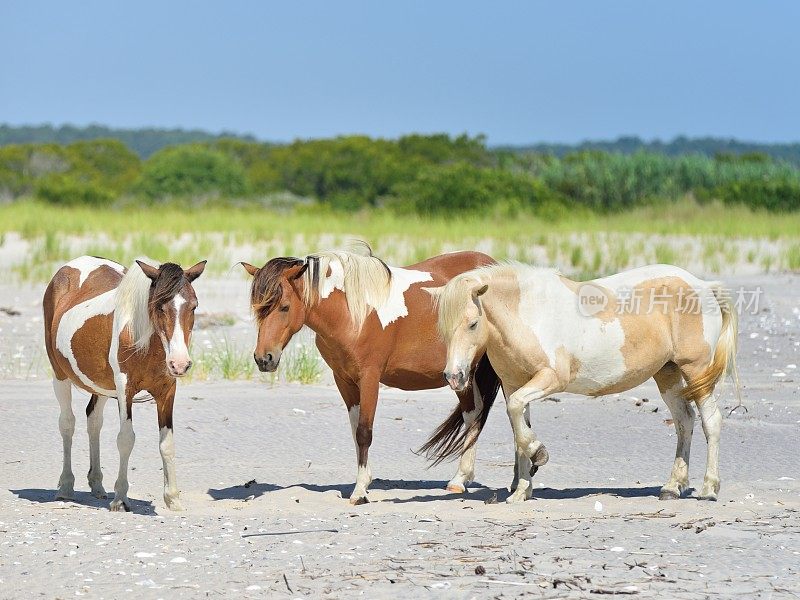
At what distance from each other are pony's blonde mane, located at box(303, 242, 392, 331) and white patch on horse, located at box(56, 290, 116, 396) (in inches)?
51.0

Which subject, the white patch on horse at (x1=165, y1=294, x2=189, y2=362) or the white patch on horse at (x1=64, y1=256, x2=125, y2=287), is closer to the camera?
the white patch on horse at (x1=165, y1=294, x2=189, y2=362)

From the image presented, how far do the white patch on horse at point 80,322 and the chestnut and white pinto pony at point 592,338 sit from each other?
217 centimetres

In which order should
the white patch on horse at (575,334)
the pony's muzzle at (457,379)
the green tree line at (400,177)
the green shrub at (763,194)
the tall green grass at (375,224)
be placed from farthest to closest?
1. the green tree line at (400,177)
2. the green shrub at (763,194)
3. the tall green grass at (375,224)
4. the white patch on horse at (575,334)
5. the pony's muzzle at (457,379)

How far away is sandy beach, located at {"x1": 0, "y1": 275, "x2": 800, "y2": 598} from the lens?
18.2ft

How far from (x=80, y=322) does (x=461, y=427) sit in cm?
270

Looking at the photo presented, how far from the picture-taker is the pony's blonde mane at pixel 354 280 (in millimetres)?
7953

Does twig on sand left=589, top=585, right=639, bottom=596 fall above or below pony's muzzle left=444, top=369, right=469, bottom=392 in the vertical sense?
below

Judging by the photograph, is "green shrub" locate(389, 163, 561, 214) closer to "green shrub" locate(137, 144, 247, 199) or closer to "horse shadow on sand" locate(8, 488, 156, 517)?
"green shrub" locate(137, 144, 247, 199)

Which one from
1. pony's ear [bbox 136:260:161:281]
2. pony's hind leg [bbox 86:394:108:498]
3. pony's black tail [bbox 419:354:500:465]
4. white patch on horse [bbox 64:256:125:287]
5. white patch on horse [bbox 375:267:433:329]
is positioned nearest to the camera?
pony's ear [bbox 136:260:161:281]

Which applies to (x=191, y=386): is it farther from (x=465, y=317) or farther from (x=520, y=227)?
(x=520, y=227)

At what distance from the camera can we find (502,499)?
796 centimetres

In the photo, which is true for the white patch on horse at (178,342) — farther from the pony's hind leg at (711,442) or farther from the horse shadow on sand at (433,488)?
the pony's hind leg at (711,442)

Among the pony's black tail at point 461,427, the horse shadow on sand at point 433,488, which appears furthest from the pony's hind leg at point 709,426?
the pony's black tail at point 461,427

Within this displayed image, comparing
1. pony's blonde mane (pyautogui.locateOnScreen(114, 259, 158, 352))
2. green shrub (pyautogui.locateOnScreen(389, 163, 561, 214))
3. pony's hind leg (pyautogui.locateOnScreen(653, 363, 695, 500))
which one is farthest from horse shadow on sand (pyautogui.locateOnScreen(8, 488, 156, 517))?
green shrub (pyautogui.locateOnScreen(389, 163, 561, 214))
